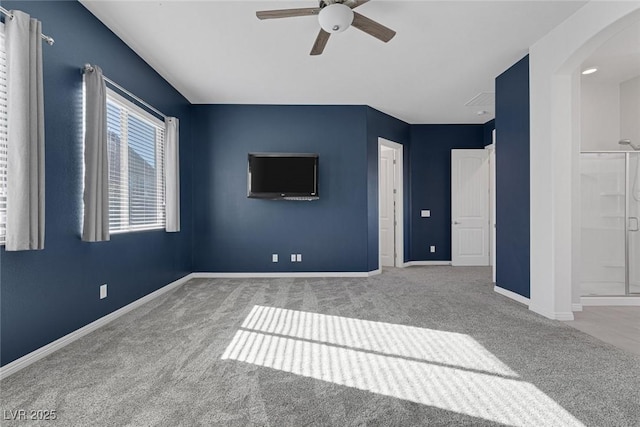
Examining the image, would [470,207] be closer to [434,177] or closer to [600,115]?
[434,177]

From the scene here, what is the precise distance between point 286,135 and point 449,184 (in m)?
3.63

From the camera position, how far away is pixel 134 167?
3.77 m

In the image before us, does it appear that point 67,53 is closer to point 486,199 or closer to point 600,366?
point 600,366

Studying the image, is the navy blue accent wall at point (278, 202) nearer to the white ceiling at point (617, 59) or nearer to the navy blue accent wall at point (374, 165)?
the navy blue accent wall at point (374, 165)

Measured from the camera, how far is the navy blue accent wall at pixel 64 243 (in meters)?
2.21

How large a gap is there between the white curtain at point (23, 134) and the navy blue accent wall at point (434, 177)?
6019 mm

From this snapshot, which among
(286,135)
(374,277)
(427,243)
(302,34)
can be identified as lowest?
(374,277)

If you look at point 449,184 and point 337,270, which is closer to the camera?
point 337,270

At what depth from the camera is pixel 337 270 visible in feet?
18.1

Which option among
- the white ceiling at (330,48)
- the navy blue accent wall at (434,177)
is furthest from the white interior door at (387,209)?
the white ceiling at (330,48)

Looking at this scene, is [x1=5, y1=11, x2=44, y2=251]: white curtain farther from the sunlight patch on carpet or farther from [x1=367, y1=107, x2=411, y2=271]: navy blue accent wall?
[x1=367, y1=107, x2=411, y2=271]: navy blue accent wall

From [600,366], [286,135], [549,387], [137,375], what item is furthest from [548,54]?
[137,375]

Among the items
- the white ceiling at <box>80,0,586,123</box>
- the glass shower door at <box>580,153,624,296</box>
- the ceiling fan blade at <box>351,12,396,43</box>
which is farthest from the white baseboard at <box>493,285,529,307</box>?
the ceiling fan blade at <box>351,12,396,43</box>

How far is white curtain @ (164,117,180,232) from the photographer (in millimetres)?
4489
